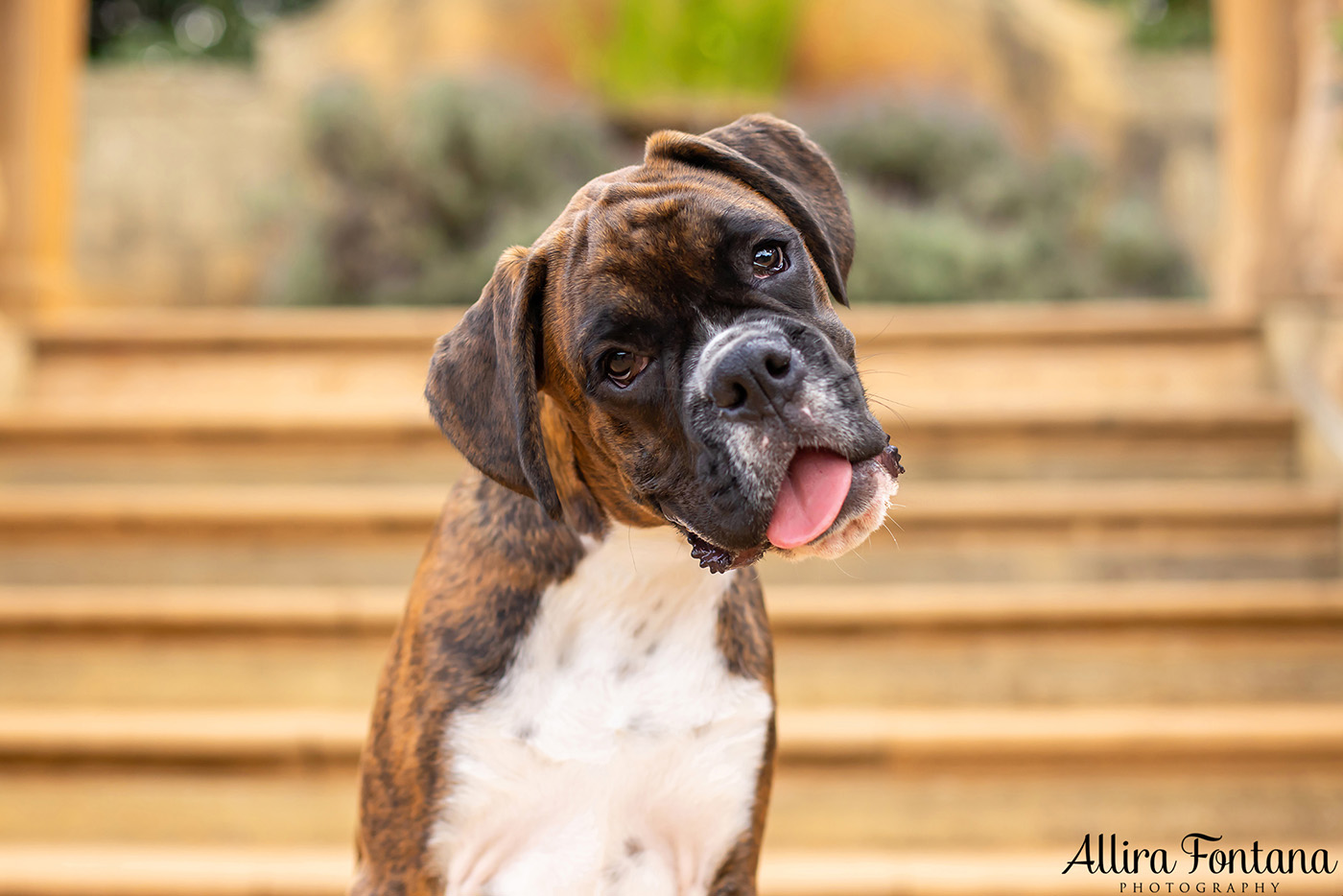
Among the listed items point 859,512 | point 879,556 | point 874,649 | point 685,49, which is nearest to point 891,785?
point 874,649

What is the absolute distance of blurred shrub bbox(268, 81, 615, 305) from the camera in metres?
7.43

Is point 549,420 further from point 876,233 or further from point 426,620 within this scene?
point 876,233

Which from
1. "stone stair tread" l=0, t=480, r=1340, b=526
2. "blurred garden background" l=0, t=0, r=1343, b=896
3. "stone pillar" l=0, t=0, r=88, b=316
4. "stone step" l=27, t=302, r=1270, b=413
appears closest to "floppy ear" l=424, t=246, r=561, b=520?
"blurred garden background" l=0, t=0, r=1343, b=896

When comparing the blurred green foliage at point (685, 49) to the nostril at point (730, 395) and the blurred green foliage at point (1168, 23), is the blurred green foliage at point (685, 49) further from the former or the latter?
the nostril at point (730, 395)

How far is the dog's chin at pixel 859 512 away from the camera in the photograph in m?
1.54

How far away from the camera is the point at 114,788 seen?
322 cm

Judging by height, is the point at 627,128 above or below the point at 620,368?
above

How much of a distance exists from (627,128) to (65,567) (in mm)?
6520

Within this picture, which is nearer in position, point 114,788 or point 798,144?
point 798,144

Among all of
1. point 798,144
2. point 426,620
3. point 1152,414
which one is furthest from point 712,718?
point 1152,414

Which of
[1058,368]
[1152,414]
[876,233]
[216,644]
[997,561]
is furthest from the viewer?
[876,233]

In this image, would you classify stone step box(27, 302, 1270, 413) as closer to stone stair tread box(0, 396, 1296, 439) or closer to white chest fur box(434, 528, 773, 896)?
stone stair tread box(0, 396, 1296, 439)

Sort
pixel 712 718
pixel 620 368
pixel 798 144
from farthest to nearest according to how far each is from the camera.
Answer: pixel 798 144, pixel 712 718, pixel 620 368

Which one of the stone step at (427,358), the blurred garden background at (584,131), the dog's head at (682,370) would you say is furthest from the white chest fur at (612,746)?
the blurred garden background at (584,131)
